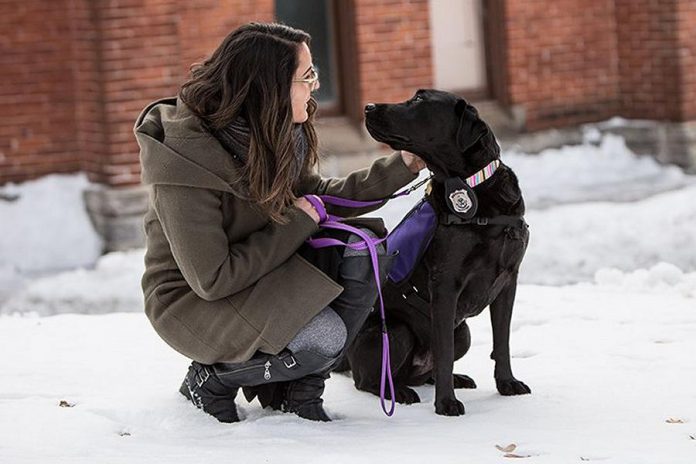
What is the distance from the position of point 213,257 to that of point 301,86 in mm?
673

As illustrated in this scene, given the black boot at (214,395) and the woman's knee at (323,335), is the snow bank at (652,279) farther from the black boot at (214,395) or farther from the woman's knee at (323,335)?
the black boot at (214,395)

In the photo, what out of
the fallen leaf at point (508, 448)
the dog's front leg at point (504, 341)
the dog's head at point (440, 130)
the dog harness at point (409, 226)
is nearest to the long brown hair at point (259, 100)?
the dog harness at point (409, 226)

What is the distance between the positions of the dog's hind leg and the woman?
282 mm

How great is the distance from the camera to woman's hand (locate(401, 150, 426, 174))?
4891mm

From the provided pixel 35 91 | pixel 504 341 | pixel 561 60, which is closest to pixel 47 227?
pixel 35 91

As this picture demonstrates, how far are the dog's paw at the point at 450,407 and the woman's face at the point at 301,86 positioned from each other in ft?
3.68

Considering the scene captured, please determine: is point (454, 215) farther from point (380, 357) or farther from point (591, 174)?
point (591, 174)

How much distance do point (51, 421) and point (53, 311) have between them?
3633 millimetres

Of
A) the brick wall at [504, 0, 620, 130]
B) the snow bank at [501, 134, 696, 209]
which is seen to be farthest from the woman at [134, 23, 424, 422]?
the brick wall at [504, 0, 620, 130]

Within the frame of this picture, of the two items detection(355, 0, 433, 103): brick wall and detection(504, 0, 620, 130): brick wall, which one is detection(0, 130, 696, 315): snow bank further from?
detection(355, 0, 433, 103): brick wall

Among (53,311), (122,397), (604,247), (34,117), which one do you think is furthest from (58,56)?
(122,397)

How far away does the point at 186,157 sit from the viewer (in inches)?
178

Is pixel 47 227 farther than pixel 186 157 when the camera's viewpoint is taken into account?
Yes

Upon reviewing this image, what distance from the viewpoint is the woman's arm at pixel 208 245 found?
4477mm
